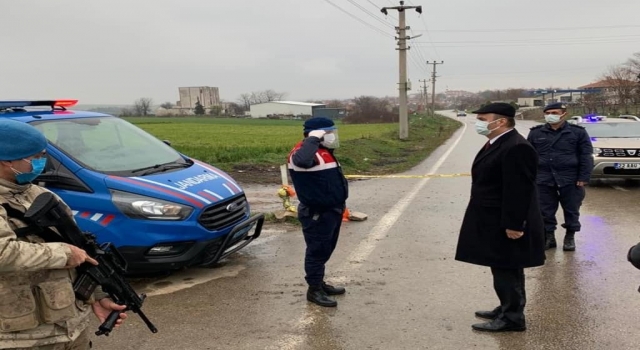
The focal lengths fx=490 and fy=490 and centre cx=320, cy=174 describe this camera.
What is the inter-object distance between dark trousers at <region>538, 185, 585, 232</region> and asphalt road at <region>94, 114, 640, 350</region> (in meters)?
0.34

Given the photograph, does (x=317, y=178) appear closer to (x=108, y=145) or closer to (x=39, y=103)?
(x=108, y=145)

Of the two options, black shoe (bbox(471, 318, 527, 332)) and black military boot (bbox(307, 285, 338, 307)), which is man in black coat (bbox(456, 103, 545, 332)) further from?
black military boot (bbox(307, 285, 338, 307))

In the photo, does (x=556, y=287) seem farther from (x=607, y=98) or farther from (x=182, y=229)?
(x=607, y=98)

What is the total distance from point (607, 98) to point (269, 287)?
6071 centimetres

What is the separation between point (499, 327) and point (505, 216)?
89 centimetres

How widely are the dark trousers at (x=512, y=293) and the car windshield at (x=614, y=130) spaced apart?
8496 millimetres

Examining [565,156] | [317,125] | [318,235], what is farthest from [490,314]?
[565,156]

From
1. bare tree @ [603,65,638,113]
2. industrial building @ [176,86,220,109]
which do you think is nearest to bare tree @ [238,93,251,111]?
industrial building @ [176,86,220,109]

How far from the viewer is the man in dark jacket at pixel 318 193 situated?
4.12 meters

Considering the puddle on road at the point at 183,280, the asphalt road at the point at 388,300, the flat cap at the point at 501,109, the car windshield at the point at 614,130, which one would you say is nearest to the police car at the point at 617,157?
the car windshield at the point at 614,130

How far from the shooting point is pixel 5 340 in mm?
2104

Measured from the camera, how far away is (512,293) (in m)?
3.72

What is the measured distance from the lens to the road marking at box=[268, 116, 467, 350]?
3613 mm

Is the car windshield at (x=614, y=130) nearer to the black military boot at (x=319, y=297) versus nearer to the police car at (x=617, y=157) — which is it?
the police car at (x=617, y=157)
